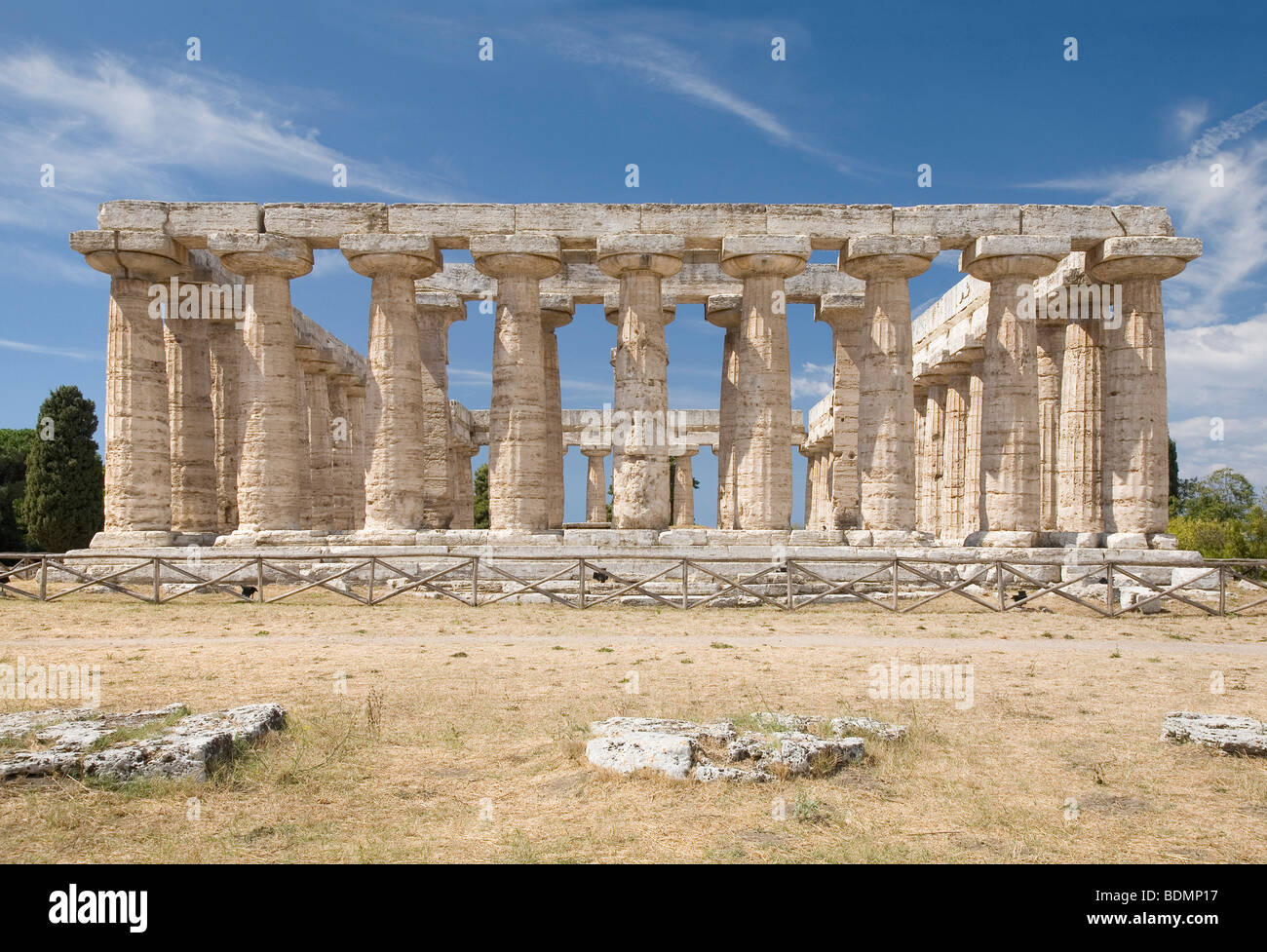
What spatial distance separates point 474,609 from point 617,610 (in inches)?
136

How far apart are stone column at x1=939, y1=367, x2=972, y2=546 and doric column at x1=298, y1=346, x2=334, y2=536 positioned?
84.8 feet

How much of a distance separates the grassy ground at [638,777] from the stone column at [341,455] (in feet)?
71.2

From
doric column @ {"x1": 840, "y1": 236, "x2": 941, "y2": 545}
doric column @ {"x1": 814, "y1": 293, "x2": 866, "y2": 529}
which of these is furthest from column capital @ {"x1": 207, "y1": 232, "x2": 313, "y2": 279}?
doric column @ {"x1": 814, "y1": 293, "x2": 866, "y2": 529}

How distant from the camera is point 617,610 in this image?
21.1m

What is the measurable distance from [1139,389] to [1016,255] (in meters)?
5.50

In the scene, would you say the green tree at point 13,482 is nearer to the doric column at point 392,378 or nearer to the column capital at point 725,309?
the doric column at point 392,378

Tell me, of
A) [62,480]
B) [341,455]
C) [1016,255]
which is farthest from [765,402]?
[62,480]

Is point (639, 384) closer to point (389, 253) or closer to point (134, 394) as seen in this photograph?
→ point (389, 253)

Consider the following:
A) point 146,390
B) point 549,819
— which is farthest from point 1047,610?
point 146,390

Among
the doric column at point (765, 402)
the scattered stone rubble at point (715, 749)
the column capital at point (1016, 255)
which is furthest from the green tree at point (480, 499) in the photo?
the scattered stone rubble at point (715, 749)

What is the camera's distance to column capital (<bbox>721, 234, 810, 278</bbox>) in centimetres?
2642

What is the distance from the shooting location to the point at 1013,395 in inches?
1050

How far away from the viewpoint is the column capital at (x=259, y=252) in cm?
2641

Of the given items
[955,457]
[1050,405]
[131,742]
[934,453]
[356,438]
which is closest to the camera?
[131,742]
